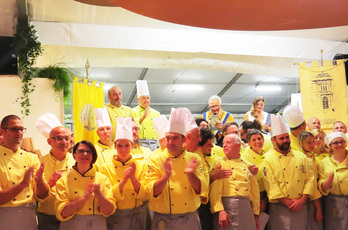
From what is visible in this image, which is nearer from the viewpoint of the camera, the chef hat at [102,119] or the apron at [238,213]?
the apron at [238,213]

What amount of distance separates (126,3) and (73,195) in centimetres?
211

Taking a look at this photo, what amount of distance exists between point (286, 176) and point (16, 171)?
9.12 ft

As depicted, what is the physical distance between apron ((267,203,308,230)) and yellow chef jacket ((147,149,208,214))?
1.07 m

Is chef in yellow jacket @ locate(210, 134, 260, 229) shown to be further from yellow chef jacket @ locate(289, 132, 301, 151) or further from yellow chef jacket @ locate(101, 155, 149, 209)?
yellow chef jacket @ locate(289, 132, 301, 151)

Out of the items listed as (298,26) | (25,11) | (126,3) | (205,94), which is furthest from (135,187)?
(205,94)

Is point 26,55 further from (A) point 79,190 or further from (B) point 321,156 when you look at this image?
(B) point 321,156

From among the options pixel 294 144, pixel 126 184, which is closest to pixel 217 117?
pixel 294 144

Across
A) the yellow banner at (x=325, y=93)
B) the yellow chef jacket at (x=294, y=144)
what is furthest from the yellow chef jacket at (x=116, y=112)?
the yellow banner at (x=325, y=93)

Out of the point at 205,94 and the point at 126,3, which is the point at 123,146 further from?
the point at 205,94

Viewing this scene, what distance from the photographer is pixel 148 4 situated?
14.6ft

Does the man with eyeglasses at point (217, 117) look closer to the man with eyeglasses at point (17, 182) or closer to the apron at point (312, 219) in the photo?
the apron at point (312, 219)

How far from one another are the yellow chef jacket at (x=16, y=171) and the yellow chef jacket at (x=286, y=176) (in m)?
2.42

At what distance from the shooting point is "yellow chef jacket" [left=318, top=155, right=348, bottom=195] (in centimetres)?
460

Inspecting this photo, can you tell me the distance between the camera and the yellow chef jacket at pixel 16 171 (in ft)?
11.2
